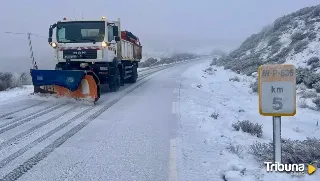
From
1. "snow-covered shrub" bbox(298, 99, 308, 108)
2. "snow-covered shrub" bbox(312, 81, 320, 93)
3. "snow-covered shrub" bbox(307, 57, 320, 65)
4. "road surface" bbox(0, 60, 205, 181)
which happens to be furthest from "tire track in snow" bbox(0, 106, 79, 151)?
"snow-covered shrub" bbox(307, 57, 320, 65)

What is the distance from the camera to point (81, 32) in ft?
46.0

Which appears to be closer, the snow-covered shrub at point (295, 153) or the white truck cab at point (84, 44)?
the snow-covered shrub at point (295, 153)

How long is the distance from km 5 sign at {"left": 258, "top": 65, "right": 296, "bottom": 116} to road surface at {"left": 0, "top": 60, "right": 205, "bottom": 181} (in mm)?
1702

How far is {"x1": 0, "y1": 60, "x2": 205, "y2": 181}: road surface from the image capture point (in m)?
5.12

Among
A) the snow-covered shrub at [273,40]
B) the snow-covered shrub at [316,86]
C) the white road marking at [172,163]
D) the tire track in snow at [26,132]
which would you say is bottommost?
the white road marking at [172,163]

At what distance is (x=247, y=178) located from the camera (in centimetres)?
466

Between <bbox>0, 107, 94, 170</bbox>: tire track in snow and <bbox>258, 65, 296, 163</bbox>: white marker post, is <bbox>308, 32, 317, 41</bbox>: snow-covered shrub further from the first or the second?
<bbox>258, 65, 296, 163</bbox>: white marker post

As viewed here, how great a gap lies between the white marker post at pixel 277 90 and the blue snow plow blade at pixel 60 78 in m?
8.46

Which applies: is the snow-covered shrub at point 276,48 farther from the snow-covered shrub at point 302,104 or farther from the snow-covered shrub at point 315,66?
the snow-covered shrub at point 302,104

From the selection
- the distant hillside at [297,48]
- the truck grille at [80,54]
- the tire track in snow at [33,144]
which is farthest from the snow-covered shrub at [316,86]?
the tire track in snow at [33,144]

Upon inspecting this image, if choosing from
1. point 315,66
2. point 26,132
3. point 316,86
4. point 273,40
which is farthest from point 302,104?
point 273,40

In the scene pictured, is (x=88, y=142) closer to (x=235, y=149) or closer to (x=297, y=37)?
(x=235, y=149)

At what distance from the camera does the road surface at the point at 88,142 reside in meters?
Result: 5.12

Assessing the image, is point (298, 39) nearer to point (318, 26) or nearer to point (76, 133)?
point (318, 26)
